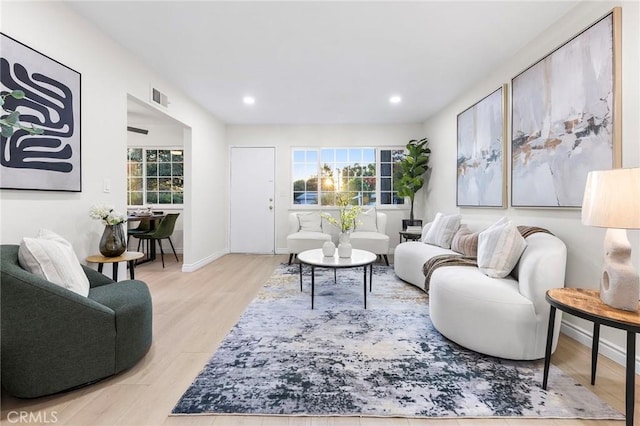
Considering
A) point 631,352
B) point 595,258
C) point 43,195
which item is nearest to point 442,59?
point 595,258

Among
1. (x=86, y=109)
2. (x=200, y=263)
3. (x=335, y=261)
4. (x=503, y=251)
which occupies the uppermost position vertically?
(x=86, y=109)

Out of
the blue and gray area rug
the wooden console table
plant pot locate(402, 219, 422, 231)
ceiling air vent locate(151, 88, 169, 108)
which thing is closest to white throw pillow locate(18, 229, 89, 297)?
the blue and gray area rug

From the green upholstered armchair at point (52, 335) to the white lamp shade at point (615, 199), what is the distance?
8.68ft

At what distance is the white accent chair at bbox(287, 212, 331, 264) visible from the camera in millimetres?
4887

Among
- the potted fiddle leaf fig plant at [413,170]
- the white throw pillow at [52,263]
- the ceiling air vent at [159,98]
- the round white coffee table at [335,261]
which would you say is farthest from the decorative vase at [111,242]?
the potted fiddle leaf fig plant at [413,170]

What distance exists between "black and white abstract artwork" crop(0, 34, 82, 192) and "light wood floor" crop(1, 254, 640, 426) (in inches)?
53.4

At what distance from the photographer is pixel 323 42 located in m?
2.77

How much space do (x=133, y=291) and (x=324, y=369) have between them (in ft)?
4.61

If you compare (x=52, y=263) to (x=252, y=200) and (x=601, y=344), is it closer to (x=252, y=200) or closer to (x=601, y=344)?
(x=601, y=344)

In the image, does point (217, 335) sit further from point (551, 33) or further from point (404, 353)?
point (551, 33)

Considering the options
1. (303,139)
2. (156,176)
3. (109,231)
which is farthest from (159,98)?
(156,176)

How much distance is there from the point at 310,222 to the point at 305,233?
26cm

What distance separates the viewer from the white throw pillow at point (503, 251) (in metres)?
2.24

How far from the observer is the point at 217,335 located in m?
2.34
